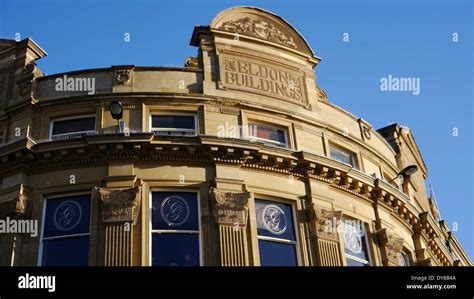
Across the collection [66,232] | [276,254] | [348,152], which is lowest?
[276,254]

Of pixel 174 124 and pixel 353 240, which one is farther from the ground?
pixel 174 124

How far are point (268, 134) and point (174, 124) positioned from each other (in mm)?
3412

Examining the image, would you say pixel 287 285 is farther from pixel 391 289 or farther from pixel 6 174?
pixel 6 174

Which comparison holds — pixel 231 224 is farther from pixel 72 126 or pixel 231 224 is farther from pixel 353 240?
pixel 72 126

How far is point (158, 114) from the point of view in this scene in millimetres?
24922

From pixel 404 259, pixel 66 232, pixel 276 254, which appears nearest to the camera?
pixel 66 232

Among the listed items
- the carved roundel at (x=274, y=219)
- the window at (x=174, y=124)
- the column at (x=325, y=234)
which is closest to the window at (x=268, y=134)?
the window at (x=174, y=124)

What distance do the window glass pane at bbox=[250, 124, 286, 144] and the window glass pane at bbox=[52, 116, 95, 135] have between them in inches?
222

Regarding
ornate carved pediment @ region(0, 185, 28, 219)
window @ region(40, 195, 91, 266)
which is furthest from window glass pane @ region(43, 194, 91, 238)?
ornate carved pediment @ region(0, 185, 28, 219)

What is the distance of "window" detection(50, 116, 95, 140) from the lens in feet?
81.0

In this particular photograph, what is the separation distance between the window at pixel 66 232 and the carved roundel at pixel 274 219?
5653 mm

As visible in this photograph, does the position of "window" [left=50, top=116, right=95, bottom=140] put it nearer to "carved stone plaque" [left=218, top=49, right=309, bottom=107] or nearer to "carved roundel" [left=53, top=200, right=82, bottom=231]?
"carved roundel" [left=53, top=200, right=82, bottom=231]

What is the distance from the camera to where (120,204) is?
22172 millimetres

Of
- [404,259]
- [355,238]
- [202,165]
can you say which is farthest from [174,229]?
[404,259]
